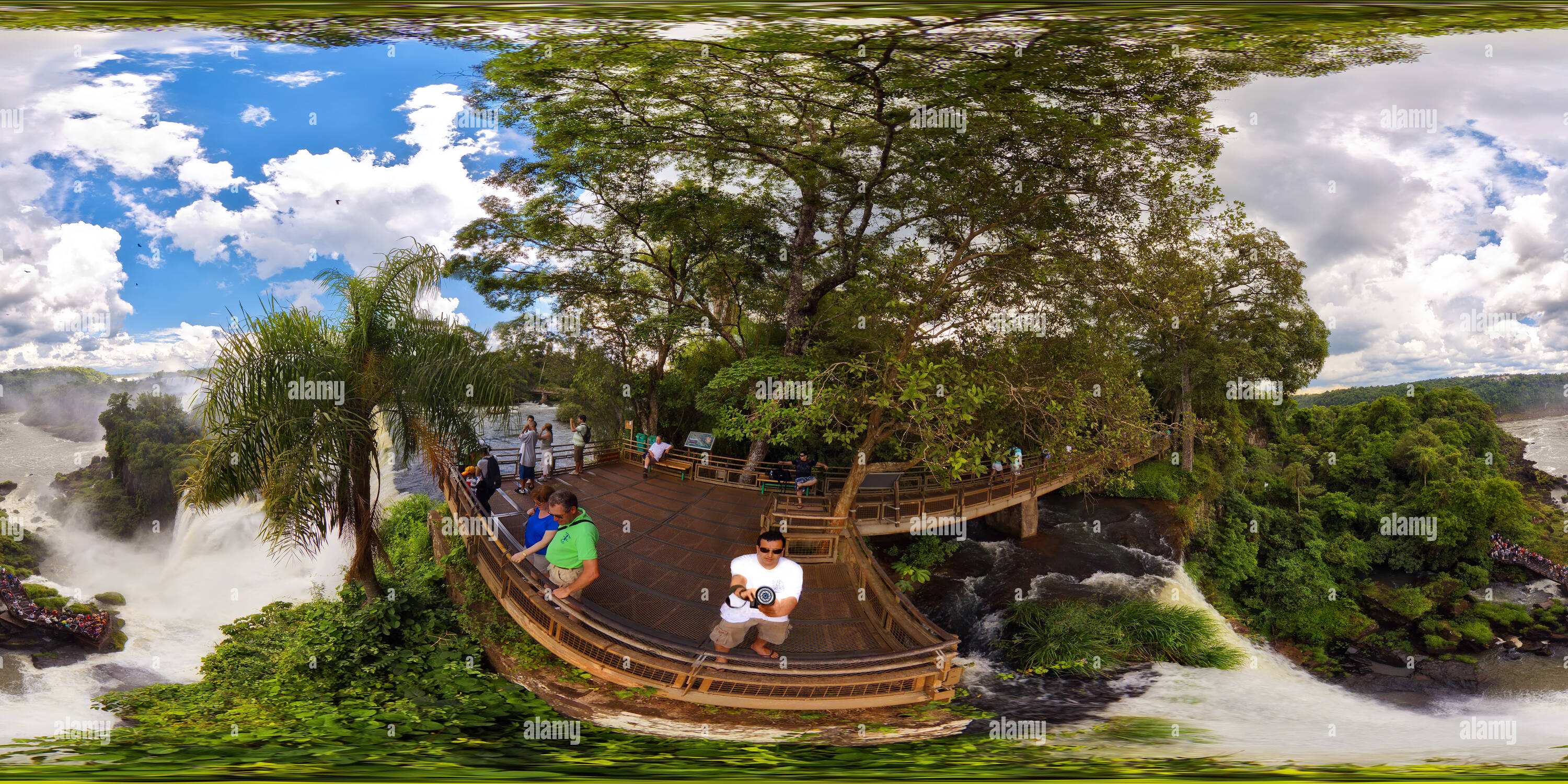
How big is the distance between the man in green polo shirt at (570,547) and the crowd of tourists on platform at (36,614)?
2358 mm

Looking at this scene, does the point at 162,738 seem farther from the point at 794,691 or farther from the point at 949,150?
the point at 949,150

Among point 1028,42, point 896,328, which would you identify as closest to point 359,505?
point 896,328

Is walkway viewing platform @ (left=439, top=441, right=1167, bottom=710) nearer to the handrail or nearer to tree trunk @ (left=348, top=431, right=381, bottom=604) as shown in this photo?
the handrail

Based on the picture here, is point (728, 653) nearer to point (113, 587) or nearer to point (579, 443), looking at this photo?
point (113, 587)

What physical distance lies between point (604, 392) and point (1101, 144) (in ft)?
30.1

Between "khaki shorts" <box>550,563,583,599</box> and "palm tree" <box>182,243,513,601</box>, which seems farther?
"khaki shorts" <box>550,563,583,599</box>

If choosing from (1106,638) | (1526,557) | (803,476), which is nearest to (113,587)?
(803,476)

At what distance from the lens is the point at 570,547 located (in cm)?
→ 342

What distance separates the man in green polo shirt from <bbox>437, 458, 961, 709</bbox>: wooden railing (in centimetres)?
13

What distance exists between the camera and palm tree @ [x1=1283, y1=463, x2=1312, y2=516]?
10398mm

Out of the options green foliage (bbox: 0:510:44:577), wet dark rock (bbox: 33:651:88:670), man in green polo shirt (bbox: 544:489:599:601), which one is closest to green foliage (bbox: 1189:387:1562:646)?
man in green polo shirt (bbox: 544:489:599:601)

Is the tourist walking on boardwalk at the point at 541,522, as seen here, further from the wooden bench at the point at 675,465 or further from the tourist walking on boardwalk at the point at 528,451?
the wooden bench at the point at 675,465

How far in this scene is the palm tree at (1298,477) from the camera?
10398mm

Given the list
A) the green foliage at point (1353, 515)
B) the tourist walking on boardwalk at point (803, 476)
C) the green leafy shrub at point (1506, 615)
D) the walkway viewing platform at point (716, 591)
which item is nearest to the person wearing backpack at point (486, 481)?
the walkway viewing platform at point (716, 591)
